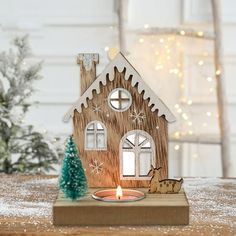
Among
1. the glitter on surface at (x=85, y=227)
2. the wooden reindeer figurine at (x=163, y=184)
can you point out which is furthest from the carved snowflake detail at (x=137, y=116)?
the glitter on surface at (x=85, y=227)

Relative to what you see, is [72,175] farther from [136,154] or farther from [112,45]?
[112,45]

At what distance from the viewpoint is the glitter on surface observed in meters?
1.11

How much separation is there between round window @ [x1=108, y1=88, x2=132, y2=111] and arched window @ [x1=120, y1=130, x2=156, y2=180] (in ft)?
0.19

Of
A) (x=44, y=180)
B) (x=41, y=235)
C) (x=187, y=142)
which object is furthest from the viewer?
(x=187, y=142)

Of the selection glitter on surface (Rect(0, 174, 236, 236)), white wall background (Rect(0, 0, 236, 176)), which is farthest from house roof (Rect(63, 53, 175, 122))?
white wall background (Rect(0, 0, 236, 176))

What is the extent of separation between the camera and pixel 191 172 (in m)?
2.87

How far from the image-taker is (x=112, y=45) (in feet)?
9.24

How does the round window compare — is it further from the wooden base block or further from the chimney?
the wooden base block

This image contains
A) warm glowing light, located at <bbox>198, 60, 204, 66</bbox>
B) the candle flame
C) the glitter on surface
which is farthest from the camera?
warm glowing light, located at <bbox>198, 60, 204, 66</bbox>

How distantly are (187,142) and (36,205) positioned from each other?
156cm

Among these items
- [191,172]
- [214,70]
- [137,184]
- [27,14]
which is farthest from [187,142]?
[137,184]

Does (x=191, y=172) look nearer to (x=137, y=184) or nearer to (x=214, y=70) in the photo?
(x=214, y=70)

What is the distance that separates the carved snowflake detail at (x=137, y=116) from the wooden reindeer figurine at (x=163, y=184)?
0.11 metres

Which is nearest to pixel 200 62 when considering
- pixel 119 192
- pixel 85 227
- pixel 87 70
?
pixel 87 70
